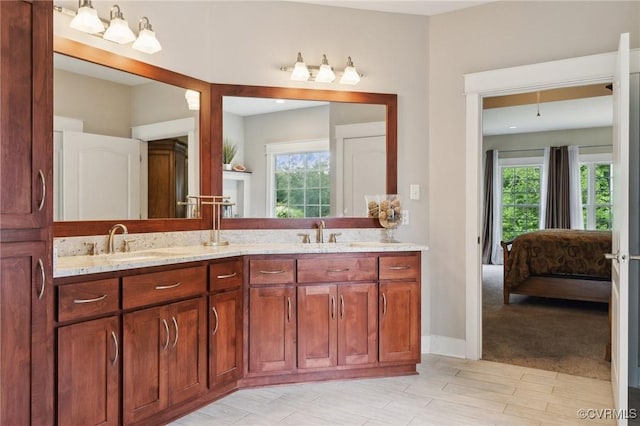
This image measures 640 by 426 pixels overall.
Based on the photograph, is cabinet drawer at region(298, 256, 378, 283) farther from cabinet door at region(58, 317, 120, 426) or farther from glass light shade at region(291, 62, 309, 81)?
glass light shade at region(291, 62, 309, 81)

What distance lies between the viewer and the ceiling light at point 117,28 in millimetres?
2555

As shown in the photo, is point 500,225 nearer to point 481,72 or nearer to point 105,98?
point 481,72

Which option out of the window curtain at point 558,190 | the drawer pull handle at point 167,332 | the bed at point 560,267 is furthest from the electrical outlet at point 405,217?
the window curtain at point 558,190

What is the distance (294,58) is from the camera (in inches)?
133

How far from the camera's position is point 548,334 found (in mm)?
4027

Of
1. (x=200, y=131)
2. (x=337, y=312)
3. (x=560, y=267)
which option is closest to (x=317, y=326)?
(x=337, y=312)

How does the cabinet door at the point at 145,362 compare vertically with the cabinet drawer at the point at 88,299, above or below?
below

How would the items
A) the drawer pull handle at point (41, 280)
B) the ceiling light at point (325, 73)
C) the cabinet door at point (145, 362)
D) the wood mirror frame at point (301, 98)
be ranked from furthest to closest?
the ceiling light at point (325, 73) → the wood mirror frame at point (301, 98) → the cabinet door at point (145, 362) → the drawer pull handle at point (41, 280)

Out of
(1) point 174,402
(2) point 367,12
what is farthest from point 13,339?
(2) point 367,12

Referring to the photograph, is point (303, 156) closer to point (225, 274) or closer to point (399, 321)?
point (225, 274)

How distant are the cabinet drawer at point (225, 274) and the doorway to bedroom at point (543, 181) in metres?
2.71

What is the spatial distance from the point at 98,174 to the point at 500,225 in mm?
7863

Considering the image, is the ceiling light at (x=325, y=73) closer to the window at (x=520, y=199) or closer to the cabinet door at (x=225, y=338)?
the cabinet door at (x=225, y=338)

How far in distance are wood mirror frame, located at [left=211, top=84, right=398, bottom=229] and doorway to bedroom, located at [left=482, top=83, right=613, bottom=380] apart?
1.89 metres
